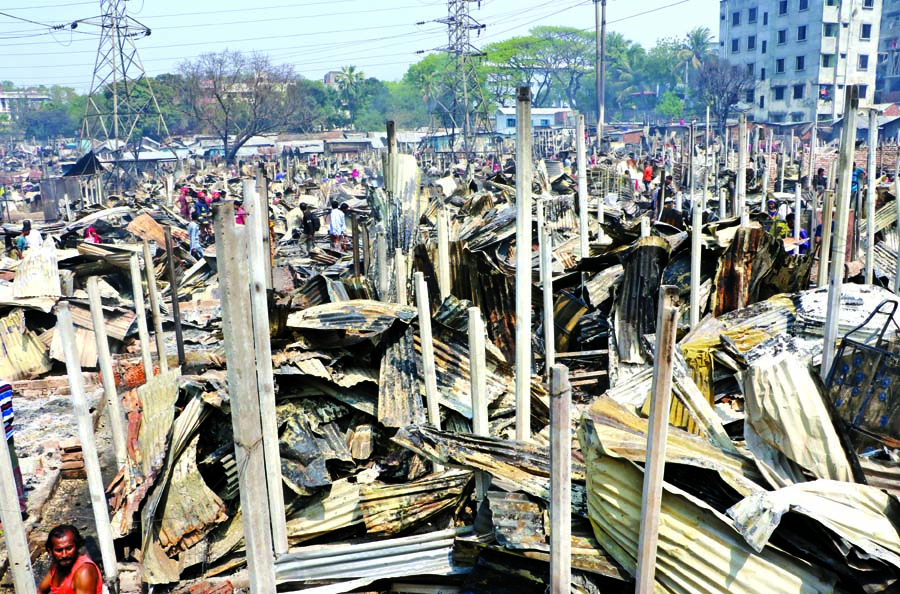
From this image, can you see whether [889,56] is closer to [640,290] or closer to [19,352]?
[640,290]

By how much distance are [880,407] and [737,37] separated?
55294 millimetres

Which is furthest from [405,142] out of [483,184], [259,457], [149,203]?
[259,457]

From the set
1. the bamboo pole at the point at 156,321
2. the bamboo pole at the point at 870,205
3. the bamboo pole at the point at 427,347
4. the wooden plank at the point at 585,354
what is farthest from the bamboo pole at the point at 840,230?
the bamboo pole at the point at 156,321

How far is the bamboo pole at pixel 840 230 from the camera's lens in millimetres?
4712

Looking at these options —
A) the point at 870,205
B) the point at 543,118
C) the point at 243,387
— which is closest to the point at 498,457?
the point at 243,387

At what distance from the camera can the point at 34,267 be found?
10.1m

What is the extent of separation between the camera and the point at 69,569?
4023mm

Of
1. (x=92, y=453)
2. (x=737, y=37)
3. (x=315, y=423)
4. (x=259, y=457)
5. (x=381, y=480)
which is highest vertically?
(x=737, y=37)

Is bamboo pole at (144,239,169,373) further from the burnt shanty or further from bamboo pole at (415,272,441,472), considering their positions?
bamboo pole at (415,272,441,472)

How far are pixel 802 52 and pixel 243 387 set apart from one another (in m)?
52.1

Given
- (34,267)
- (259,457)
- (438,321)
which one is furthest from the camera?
(34,267)

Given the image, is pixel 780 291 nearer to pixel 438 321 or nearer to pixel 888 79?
pixel 438 321

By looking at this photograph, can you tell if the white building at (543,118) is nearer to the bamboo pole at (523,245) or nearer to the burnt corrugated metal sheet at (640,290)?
the burnt corrugated metal sheet at (640,290)

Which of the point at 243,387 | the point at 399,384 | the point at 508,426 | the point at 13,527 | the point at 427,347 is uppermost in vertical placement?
the point at 243,387
